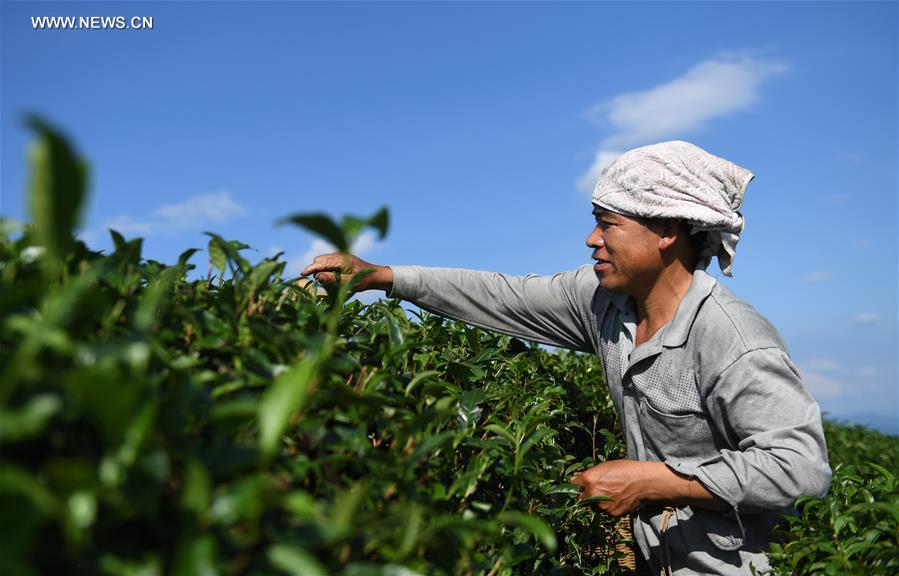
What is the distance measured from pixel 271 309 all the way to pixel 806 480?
67.9 inches

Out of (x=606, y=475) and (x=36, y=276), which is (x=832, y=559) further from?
(x=36, y=276)

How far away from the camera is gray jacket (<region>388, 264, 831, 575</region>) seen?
95.0 inches

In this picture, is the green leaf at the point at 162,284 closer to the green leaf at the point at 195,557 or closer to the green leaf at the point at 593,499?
the green leaf at the point at 195,557

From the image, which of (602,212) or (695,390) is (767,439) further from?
(602,212)

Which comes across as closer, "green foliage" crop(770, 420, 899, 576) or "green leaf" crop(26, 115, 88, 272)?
"green leaf" crop(26, 115, 88, 272)

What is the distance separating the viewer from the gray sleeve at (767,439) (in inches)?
93.0

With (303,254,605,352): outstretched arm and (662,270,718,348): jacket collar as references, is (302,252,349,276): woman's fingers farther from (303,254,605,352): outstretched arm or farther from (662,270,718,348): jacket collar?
(662,270,718,348): jacket collar

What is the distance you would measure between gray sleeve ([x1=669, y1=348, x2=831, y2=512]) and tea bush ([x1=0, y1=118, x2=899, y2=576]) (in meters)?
0.11

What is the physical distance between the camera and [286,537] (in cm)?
95

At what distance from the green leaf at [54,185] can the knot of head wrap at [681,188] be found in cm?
227

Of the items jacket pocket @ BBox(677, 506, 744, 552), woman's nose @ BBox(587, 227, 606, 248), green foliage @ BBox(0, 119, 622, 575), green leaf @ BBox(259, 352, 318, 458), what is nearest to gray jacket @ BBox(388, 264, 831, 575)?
jacket pocket @ BBox(677, 506, 744, 552)

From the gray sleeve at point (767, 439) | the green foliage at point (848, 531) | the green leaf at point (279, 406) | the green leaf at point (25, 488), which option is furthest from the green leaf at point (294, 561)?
the gray sleeve at point (767, 439)

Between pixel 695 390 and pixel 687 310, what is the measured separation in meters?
0.28

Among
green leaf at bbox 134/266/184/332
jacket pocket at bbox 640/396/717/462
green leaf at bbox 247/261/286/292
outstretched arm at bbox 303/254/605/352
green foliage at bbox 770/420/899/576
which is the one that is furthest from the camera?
outstretched arm at bbox 303/254/605/352
